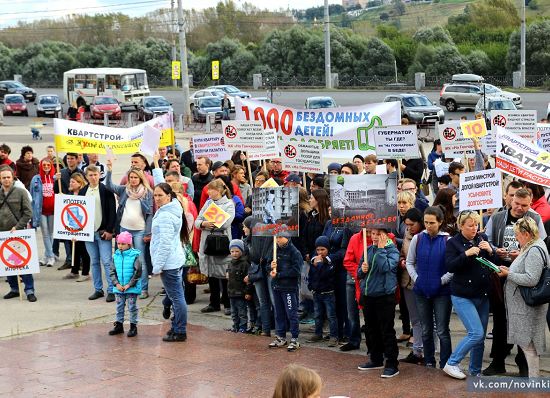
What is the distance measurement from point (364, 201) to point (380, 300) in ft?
3.45

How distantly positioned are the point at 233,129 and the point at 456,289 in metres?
6.79

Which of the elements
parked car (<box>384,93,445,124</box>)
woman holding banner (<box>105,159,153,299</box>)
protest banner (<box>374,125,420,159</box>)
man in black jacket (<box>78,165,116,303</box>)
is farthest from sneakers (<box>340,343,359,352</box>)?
parked car (<box>384,93,445,124</box>)

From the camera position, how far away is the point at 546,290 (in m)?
Answer: 6.93

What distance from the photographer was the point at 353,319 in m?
8.47

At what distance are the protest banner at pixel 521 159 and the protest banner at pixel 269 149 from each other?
496 cm

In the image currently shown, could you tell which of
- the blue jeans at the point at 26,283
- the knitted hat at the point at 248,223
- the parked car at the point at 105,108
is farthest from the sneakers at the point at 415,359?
the parked car at the point at 105,108

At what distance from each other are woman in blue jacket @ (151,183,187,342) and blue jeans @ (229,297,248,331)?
2.10 ft

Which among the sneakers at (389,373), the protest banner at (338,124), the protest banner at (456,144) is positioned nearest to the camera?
the sneakers at (389,373)

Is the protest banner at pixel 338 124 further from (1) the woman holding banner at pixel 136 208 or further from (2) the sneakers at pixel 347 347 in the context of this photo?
(2) the sneakers at pixel 347 347

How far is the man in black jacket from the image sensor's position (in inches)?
437

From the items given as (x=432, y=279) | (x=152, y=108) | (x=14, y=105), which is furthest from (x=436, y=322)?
(x=14, y=105)

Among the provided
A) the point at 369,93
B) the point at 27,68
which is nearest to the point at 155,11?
the point at 27,68

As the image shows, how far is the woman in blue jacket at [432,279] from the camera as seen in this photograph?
24.8 ft

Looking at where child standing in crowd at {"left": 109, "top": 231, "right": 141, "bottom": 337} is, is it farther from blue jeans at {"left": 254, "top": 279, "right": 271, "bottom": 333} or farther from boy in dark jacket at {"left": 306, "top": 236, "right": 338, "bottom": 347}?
boy in dark jacket at {"left": 306, "top": 236, "right": 338, "bottom": 347}
